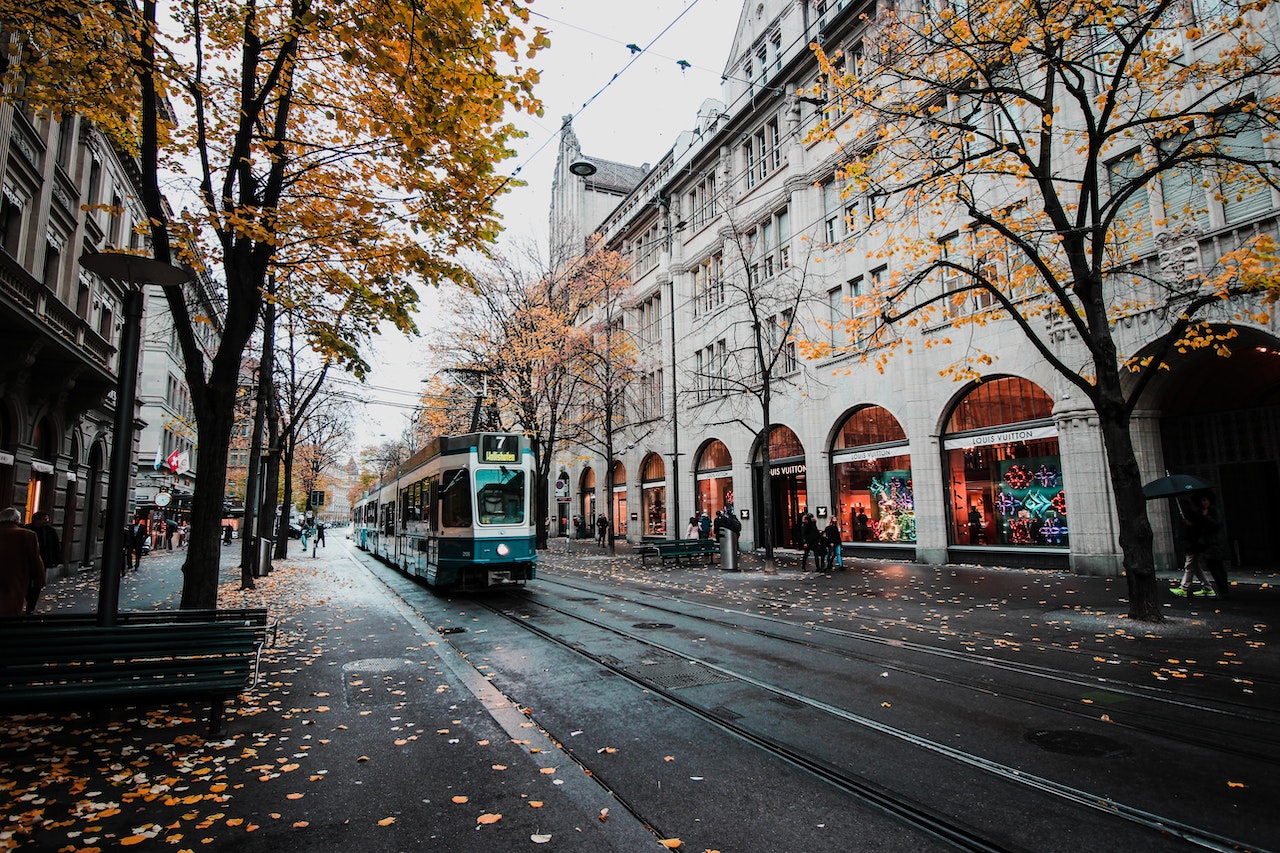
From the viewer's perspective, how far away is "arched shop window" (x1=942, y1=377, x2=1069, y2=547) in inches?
684

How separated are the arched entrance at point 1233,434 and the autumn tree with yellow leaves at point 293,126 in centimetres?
1620

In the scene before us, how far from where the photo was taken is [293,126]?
405 inches

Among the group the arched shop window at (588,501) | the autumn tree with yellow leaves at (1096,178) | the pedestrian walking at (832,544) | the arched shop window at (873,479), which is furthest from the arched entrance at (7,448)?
the arched shop window at (588,501)

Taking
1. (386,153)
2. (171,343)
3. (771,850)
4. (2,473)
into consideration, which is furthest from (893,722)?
(171,343)

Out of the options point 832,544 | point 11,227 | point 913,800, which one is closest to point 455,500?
point 832,544

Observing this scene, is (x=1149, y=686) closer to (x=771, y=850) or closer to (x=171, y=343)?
(x=771, y=850)

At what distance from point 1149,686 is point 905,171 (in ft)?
48.3

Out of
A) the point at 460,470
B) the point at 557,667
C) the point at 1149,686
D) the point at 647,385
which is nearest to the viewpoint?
the point at 1149,686

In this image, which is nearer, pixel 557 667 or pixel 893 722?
pixel 893 722

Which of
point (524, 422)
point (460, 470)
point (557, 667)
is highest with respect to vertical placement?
point (524, 422)

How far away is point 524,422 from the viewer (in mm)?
29438

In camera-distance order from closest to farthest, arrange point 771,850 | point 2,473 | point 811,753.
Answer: point 771,850, point 811,753, point 2,473

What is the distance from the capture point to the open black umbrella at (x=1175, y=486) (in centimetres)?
1184

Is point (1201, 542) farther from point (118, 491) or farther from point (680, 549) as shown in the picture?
point (118, 491)
